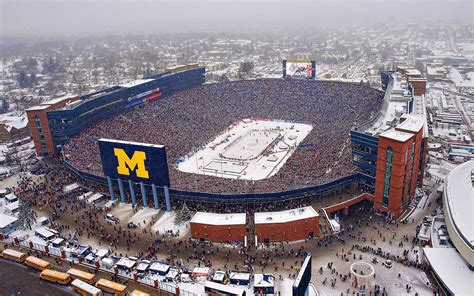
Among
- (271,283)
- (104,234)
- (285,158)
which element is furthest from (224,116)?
(271,283)

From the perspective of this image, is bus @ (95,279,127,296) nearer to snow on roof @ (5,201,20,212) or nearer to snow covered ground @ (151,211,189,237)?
snow covered ground @ (151,211,189,237)

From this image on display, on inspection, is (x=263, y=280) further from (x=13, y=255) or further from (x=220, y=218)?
(x=13, y=255)

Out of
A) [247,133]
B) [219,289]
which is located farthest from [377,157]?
[247,133]

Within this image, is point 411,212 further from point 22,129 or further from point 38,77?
point 38,77

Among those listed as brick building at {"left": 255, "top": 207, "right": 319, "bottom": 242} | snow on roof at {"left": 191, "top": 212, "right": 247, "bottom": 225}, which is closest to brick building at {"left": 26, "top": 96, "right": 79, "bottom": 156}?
snow on roof at {"left": 191, "top": 212, "right": 247, "bottom": 225}

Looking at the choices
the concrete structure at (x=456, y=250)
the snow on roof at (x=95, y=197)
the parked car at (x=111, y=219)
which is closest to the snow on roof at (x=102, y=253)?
the parked car at (x=111, y=219)

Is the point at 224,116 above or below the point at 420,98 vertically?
below

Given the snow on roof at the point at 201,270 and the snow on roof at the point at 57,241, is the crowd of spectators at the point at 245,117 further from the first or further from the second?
the snow on roof at the point at 57,241
